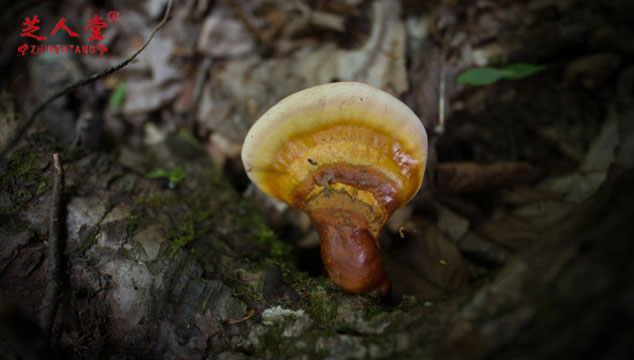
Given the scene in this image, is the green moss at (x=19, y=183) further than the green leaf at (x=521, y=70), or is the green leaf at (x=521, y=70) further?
the green leaf at (x=521, y=70)

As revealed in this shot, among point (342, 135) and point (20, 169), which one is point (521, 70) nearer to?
point (342, 135)

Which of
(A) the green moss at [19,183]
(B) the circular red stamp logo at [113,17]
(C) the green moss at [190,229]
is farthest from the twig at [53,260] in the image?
(B) the circular red stamp logo at [113,17]

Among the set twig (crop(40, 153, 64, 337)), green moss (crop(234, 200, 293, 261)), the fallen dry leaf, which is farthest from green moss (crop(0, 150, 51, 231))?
the fallen dry leaf

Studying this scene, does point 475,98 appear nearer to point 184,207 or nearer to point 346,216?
point 346,216

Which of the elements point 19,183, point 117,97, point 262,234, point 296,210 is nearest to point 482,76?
point 296,210

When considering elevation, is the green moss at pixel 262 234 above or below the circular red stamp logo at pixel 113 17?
below

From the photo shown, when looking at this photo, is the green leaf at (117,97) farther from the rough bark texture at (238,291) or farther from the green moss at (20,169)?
the green moss at (20,169)

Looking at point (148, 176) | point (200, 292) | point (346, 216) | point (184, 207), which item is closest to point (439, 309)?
point (346, 216)
